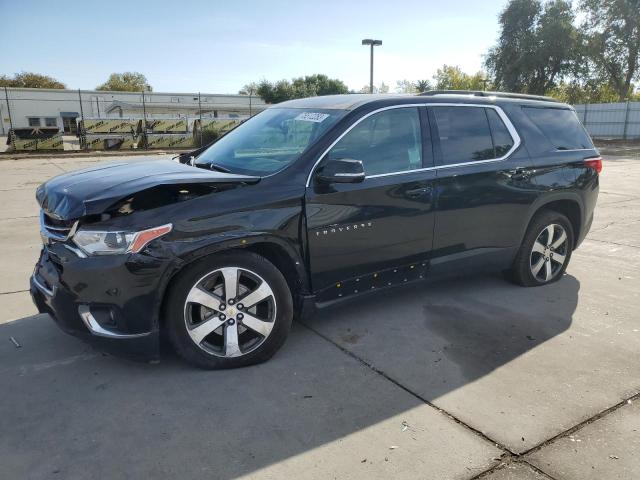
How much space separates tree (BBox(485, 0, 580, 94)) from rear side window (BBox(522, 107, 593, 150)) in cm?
3674

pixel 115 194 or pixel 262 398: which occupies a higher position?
pixel 115 194

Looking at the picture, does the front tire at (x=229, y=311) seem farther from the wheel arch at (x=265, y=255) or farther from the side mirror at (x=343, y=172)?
the side mirror at (x=343, y=172)

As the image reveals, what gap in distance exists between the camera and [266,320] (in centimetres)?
345

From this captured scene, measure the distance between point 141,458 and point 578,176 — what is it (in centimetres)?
457

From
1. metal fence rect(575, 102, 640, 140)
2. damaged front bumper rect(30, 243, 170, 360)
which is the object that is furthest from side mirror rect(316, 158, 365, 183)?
metal fence rect(575, 102, 640, 140)

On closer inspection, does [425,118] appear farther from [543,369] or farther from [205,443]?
[205,443]

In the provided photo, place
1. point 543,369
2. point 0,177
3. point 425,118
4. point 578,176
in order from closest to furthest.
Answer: point 543,369
point 425,118
point 578,176
point 0,177

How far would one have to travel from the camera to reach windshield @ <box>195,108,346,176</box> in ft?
12.4

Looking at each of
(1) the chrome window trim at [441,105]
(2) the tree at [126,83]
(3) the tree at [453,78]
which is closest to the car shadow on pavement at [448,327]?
(1) the chrome window trim at [441,105]

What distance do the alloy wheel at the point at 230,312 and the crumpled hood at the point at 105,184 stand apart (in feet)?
2.00

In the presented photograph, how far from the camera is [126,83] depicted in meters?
90.4

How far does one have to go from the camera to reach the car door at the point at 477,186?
13.8 feet

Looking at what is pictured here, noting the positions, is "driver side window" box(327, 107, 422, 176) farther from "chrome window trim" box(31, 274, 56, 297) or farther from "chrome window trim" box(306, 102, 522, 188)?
"chrome window trim" box(31, 274, 56, 297)

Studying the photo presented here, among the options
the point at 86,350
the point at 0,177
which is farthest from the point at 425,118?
the point at 0,177
